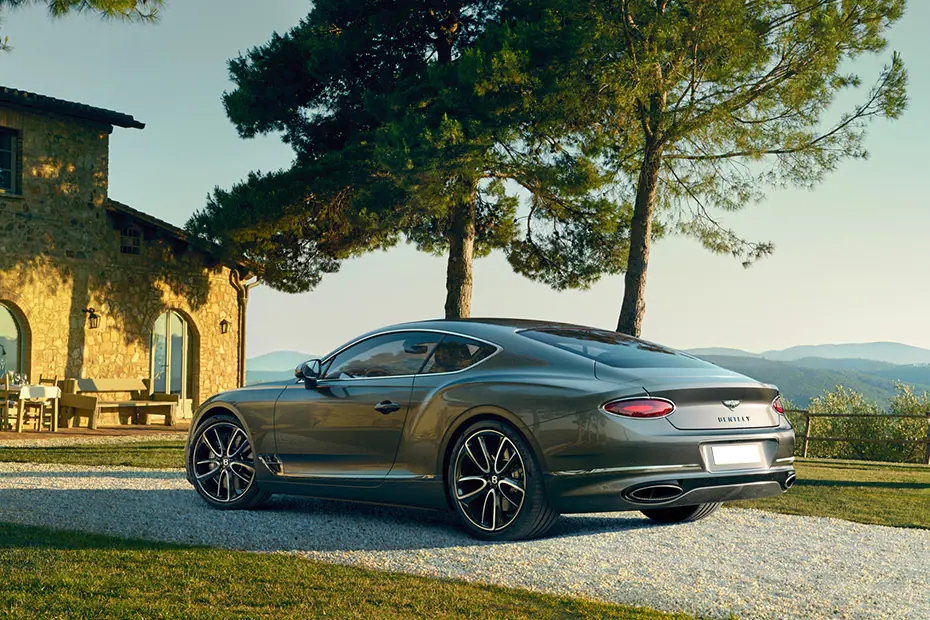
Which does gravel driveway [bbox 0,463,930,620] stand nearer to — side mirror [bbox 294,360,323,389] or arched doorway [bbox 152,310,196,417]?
side mirror [bbox 294,360,323,389]

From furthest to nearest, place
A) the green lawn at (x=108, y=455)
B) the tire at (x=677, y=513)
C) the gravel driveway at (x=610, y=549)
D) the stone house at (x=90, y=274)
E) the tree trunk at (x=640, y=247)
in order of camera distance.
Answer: the stone house at (x=90, y=274)
the tree trunk at (x=640, y=247)
the green lawn at (x=108, y=455)
the tire at (x=677, y=513)
the gravel driveway at (x=610, y=549)

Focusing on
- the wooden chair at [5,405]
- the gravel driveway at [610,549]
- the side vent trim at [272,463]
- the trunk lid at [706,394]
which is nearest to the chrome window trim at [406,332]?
the side vent trim at [272,463]

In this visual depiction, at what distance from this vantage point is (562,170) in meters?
18.5

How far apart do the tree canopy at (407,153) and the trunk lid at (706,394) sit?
11383 millimetres

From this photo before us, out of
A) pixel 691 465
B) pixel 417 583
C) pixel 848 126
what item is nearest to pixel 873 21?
pixel 848 126

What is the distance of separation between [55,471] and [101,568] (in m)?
6.08

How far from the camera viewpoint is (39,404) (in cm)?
1867

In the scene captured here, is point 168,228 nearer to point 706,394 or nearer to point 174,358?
point 174,358

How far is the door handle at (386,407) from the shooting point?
6777mm

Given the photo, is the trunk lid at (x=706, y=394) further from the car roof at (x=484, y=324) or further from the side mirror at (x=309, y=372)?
the side mirror at (x=309, y=372)

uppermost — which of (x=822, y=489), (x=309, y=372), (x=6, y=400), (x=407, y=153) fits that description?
(x=407, y=153)

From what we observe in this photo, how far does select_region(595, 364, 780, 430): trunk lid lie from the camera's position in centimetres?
600

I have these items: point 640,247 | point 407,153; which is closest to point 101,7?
point 407,153

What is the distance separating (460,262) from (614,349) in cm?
1325
